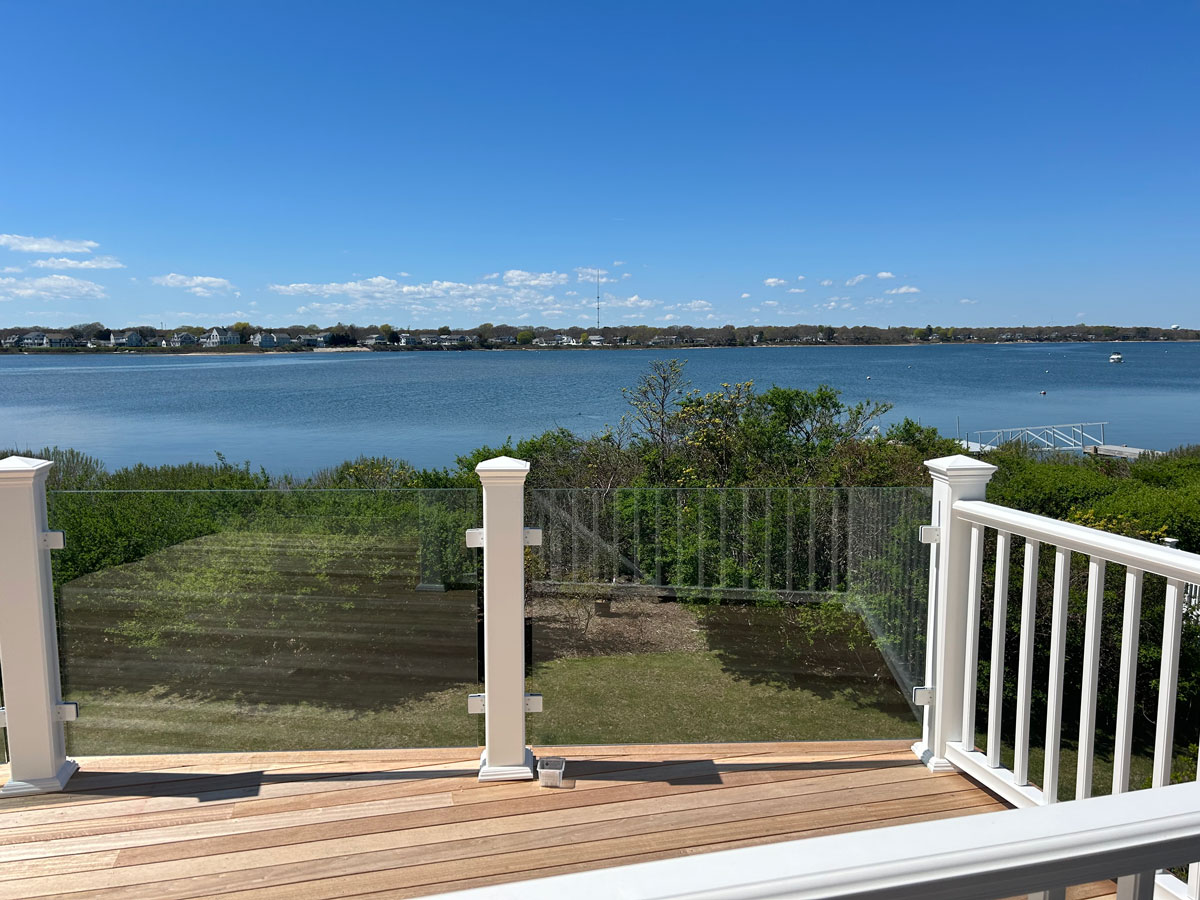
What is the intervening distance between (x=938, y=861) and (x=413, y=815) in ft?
6.47

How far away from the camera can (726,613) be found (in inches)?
112

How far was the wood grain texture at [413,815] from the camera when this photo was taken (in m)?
1.94

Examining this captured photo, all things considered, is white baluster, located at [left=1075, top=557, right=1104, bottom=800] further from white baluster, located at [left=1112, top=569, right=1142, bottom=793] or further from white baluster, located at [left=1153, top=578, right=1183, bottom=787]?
white baluster, located at [left=1153, top=578, right=1183, bottom=787]

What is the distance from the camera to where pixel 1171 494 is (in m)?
6.58

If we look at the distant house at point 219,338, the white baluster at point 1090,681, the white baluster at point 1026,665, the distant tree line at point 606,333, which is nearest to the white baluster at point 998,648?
the white baluster at point 1026,665

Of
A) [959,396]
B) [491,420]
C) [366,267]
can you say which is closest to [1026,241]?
[959,396]

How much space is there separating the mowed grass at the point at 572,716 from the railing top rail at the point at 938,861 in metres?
2.14

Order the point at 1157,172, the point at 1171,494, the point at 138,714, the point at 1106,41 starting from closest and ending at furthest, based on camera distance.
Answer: the point at 138,714 → the point at 1171,494 → the point at 1106,41 → the point at 1157,172

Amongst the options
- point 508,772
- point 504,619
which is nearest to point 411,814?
point 508,772

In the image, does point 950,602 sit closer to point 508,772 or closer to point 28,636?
point 508,772

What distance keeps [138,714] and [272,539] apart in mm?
719

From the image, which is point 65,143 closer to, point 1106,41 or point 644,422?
point 644,422

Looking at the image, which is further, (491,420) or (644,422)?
(491,420)

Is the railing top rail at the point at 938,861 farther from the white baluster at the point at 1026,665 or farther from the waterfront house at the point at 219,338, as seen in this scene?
the waterfront house at the point at 219,338
